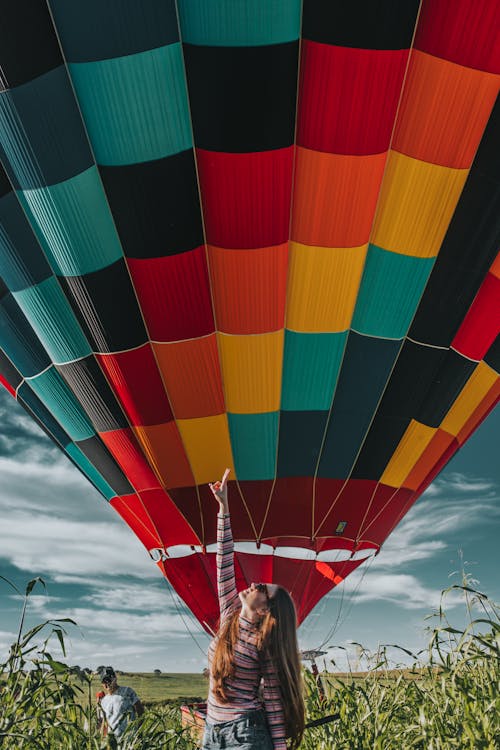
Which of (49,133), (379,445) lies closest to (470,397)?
(379,445)

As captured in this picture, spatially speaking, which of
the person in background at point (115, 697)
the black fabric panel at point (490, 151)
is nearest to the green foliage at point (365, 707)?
the person in background at point (115, 697)

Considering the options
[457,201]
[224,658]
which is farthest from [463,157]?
[224,658]

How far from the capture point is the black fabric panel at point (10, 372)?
27.3 ft

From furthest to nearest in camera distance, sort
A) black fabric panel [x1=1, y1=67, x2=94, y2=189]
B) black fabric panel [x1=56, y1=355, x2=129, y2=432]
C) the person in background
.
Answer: black fabric panel [x1=56, y1=355, x2=129, y2=432] → black fabric panel [x1=1, y1=67, x2=94, y2=189] → the person in background

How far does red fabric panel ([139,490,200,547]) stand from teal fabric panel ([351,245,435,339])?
10.6ft

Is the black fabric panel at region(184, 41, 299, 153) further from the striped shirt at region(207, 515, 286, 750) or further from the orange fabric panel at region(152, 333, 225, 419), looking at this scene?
the striped shirt at region(207, 515, 286, 750)

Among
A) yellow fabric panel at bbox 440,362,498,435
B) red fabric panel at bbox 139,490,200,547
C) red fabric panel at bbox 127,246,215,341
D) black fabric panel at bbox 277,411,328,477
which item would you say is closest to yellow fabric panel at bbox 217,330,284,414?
black fabric panel at bbox 277,411,328,477

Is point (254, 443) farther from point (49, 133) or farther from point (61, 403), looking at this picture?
point (49, 133)

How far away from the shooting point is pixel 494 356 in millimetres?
8242

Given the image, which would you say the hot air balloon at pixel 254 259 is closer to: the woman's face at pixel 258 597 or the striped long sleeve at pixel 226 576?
the striped long sleeve at pixel 226 576

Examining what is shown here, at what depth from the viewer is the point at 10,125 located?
5.62m

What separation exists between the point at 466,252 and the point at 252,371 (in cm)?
265

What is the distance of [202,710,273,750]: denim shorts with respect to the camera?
2.35 meters

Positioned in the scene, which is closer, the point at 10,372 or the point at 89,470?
the point at 10,372
